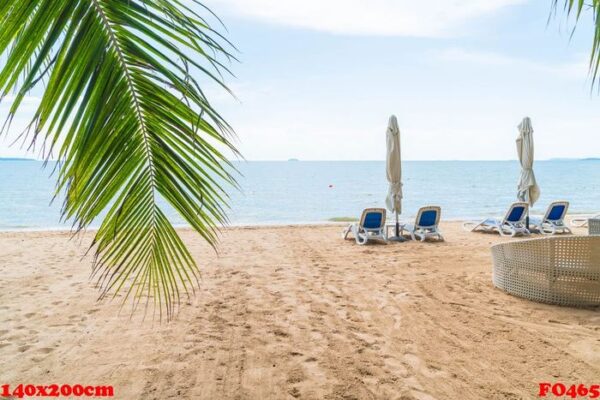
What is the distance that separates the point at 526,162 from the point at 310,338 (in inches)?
336

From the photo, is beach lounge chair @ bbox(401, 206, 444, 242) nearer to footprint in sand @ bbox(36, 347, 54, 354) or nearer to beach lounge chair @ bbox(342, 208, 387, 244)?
beach lounge chair @ bbox(342, 208, 387, 244)

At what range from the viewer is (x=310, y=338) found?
386 centimetres

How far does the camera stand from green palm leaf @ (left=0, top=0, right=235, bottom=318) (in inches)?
41.9

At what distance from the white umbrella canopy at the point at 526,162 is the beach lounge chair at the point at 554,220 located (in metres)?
0.57

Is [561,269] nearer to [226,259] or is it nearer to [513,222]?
[226,259]

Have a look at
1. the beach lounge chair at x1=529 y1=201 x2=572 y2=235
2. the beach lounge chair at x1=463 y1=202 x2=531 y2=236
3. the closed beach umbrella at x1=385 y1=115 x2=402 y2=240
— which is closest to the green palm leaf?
the closed beach umbrella at x1=385 y1=115 x2=402 y2=240

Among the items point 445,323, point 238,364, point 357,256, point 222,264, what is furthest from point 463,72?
point 238,364

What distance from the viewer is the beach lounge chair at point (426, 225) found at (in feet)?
31.6

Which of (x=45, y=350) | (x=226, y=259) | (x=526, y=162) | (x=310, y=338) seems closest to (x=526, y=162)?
(x=526, y=162)

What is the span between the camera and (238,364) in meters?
3.35

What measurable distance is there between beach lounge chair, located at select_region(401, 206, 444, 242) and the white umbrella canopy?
2.36 m

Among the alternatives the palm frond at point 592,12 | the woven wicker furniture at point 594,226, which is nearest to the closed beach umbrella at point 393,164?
the woven wicker furniture at point 594,226

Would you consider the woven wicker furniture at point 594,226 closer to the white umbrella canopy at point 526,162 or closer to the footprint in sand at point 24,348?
the white umbrella canopy at point 526,162

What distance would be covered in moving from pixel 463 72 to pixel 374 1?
19.7 meters
